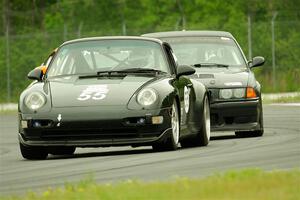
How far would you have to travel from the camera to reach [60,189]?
11.1 m

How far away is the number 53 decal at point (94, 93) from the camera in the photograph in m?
15.9

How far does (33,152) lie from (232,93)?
14.9 ft

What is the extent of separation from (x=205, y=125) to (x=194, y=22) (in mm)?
34531

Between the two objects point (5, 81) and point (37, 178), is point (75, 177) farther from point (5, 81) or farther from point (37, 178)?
point (5, 81)

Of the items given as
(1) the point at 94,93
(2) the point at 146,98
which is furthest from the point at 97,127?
(2) the point at 146,98

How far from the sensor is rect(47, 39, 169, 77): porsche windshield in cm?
1714

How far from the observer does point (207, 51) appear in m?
21.6

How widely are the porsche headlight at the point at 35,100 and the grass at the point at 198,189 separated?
4473mm

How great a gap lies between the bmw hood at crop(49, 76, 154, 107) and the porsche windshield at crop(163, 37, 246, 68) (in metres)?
4.91

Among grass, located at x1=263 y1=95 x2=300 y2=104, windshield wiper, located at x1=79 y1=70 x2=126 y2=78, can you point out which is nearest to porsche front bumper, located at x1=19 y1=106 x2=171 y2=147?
windshield wiper, located at x1=79 y1=70 x2=126 y2=78

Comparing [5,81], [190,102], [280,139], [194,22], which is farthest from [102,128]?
[194,22]

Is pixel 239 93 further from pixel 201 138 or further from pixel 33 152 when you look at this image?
pixel 33 152

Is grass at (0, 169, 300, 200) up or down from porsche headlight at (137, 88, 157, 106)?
down

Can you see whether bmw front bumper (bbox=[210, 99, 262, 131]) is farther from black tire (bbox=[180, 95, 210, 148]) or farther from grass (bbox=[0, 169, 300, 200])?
grass (bbox=[0, 169, 300, 200])
